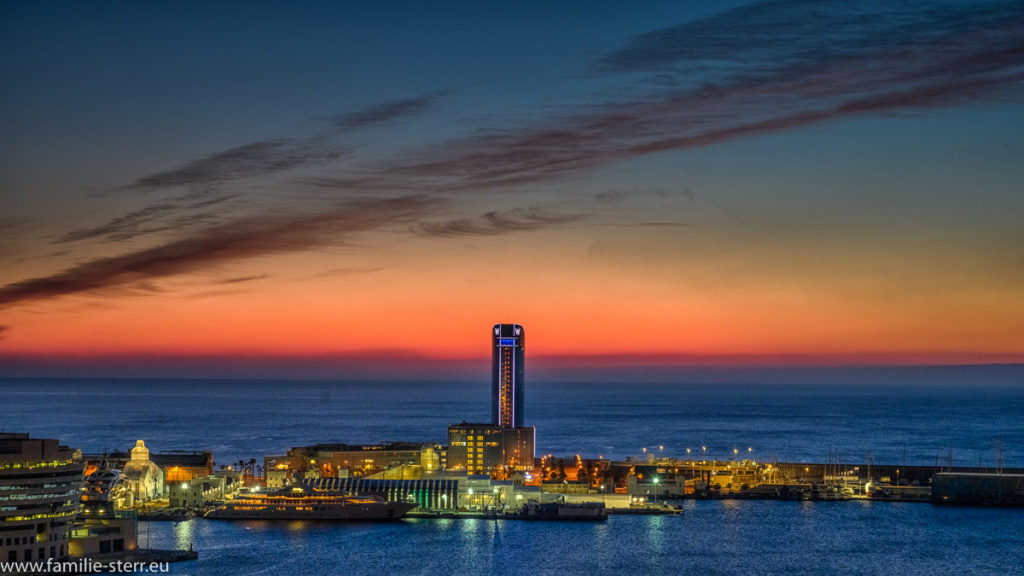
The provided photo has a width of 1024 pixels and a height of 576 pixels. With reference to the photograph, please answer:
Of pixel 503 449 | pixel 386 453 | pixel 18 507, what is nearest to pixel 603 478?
pixel 503 449

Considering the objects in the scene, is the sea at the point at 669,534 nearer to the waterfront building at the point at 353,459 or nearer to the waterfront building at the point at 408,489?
the waterfront building at the point at 408,489

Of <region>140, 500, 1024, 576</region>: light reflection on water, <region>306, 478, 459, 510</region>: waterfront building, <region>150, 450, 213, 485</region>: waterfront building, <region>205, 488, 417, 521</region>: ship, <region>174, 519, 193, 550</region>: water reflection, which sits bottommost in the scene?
<region>140, 500, 1024, 576</region>: light reflection on water

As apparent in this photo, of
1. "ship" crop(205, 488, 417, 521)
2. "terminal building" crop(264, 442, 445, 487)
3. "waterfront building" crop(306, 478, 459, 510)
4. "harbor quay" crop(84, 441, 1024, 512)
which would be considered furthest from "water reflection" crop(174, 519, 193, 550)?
"terminal building" crop(264, 442, 445, 487)

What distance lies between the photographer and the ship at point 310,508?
5166 cm

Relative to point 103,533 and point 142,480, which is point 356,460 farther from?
point 103,533

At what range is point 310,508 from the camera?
2053 inches

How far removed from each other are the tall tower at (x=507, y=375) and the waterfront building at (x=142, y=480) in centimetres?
2589

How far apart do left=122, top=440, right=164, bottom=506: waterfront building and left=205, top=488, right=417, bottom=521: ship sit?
149 inches

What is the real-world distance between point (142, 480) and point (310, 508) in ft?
27.3

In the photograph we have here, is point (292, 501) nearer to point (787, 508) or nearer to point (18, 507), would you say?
point (18, 507)

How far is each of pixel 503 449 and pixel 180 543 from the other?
85.9 ft

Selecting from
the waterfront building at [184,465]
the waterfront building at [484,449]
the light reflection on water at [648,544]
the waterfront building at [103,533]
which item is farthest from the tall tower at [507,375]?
the waterfront building at [103,533]

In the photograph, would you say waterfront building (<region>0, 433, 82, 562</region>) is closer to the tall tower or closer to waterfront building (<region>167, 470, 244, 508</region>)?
waterfront building (<region>167, 470, 244, 508</region>)

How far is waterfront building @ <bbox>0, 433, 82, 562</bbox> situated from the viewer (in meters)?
36.1
